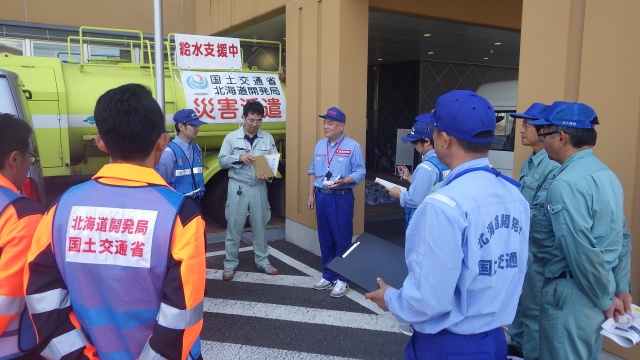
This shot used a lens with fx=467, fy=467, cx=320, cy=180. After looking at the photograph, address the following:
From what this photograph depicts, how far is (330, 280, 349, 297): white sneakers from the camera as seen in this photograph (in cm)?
487

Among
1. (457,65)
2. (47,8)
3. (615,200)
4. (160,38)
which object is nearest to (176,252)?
(615,200)

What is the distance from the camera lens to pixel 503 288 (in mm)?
1731

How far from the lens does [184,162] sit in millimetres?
4754

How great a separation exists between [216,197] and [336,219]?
317 cm

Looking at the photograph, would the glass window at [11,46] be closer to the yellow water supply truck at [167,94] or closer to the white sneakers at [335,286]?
the yellow water supply truck at [167,94]

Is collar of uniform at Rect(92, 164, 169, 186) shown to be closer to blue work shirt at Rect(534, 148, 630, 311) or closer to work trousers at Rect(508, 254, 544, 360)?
blue work shirt at Rect(534, 148, 630, 311)

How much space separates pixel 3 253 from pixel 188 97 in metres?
5.93

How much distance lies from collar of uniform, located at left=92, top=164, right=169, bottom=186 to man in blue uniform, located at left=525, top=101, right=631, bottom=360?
1905mm

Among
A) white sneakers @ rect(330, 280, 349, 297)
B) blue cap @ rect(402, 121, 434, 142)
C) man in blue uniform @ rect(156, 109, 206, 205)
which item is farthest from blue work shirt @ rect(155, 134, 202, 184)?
blue cap @ rect(402, 121, 434, 142)

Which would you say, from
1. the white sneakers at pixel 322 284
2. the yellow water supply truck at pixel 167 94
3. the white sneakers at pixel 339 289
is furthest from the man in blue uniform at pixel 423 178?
the yellow water supply truck at pixel 167 94

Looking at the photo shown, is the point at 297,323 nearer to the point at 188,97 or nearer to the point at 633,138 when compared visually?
the point at 633,138

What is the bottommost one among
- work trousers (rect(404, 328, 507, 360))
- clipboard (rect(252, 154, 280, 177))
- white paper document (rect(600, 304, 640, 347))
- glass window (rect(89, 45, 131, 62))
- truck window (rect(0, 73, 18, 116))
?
white paper document (rect(600, 304, 640, 347))

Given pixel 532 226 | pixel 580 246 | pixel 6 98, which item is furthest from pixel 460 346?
pixel 6 98

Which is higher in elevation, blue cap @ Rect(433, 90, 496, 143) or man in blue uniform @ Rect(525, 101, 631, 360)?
blue cap @ Rect(433, 90, 496, 143)
